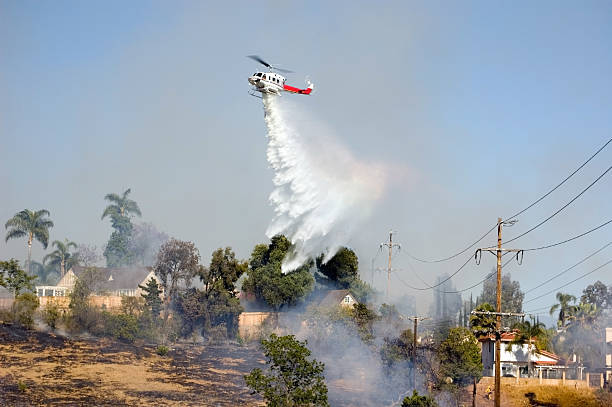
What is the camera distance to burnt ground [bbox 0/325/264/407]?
49.0m

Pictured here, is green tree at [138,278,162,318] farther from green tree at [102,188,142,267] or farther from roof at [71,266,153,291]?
green tree at [102,188,142,267]

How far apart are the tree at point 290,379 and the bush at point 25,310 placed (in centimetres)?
4101

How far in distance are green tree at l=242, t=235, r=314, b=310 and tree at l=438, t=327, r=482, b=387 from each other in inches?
968

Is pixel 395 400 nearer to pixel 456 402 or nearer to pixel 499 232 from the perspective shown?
pixel 456 402

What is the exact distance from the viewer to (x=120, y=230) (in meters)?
144

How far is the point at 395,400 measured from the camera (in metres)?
60.9

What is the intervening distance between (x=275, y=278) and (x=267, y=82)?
→ 33.3 m

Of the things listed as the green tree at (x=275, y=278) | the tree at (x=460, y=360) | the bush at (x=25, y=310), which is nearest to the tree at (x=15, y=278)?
the bush at (x=25, y=310)

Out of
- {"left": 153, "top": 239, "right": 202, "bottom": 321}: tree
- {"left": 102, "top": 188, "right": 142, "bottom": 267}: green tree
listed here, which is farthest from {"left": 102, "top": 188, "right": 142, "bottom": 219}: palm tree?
{"left": 153, "top": 239, "right": 202, "bottom": 321}: tree

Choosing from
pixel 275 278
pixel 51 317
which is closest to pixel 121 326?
pixel 51 317

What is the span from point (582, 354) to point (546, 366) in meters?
6.40

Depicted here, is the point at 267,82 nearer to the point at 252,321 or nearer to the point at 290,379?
the point at 290,379

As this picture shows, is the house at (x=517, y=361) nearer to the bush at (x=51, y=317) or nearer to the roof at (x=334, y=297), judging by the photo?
the roof at (x=334, y=297)

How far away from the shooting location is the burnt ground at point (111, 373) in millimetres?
49031
